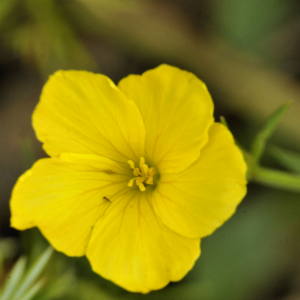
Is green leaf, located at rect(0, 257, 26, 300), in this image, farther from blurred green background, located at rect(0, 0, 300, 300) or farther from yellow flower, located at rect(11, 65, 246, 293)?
yellow flower, located at rect(11, 65, 246, 293)

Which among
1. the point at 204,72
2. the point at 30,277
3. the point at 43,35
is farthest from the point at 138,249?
the point at 43,35

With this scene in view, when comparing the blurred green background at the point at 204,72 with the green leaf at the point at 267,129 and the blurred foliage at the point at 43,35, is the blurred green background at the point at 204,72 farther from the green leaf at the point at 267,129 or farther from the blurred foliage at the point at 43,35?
the green leaf at the point at 267,129

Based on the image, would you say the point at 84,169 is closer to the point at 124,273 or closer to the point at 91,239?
the point at 91,239

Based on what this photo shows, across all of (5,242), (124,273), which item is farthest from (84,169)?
(5,242)

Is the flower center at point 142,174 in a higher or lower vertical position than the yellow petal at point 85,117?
lower

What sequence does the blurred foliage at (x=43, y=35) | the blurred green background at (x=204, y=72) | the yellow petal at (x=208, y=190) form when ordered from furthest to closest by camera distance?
the blurred foliage at (x=43, y=35) → the blurred green background at (x=204, y=72) → the yellow petal at (x=208, y=190)

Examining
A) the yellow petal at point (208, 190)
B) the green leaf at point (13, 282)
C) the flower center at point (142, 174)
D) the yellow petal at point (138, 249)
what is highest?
the yellow petal at point (208, 190)

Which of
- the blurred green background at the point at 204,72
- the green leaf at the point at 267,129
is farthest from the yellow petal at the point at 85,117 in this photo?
the blurred green background at the point at 204,72

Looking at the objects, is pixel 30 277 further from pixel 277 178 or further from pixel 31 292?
pixel 277 178
